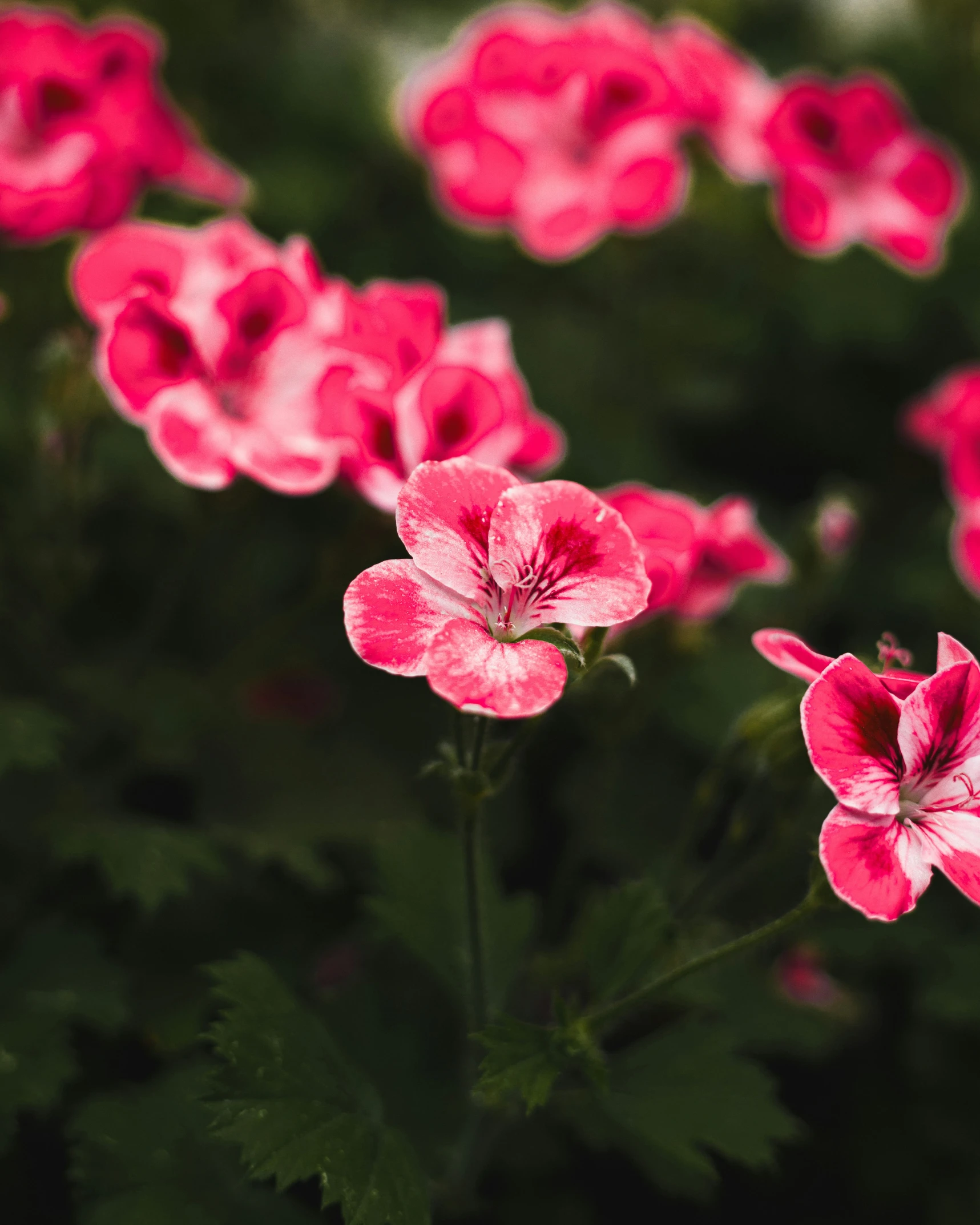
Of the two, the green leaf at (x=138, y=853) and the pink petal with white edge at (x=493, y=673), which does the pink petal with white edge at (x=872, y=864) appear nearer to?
the pink petal with white edge at (x=493, y=673)

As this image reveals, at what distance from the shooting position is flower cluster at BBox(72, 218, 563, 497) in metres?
1.12

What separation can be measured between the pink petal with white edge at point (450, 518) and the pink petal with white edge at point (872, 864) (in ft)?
1.12

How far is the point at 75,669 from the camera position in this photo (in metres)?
1.63

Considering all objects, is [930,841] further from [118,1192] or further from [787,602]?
[787,602]

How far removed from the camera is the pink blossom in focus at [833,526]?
5.24ft

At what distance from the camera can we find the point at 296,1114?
3.41 ft

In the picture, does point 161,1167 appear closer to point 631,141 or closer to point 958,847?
point 958,847

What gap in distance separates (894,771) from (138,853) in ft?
2.78

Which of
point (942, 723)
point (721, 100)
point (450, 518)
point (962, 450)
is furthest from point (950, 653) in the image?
point (721, 100)

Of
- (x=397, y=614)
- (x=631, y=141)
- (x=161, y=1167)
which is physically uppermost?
(x=631, y=141)

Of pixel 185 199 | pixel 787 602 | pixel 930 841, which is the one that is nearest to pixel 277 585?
pixel 185 199

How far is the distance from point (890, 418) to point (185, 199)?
1540 mm

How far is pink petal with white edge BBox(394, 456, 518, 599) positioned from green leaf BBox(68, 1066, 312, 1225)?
619 millimetres

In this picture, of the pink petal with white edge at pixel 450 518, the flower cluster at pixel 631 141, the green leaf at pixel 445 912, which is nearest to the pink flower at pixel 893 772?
the pink petal with white edge at pixel 450 518
